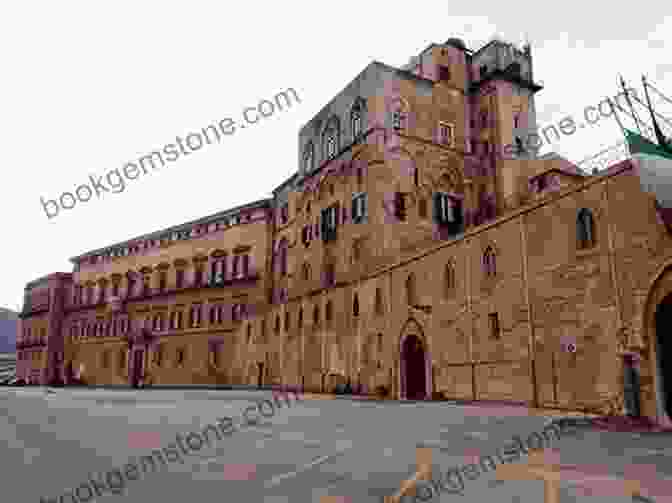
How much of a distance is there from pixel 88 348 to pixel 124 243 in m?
14.6

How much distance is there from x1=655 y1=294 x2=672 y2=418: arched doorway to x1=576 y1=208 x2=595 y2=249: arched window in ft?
9.83

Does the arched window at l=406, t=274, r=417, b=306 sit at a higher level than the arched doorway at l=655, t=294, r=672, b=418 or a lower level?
higher

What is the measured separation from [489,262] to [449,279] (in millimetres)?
2961

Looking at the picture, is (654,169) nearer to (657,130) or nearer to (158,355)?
(657,130)

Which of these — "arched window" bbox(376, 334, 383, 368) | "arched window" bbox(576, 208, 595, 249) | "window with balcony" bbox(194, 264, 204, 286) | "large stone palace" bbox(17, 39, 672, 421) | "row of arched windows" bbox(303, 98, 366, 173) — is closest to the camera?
"large stone palace" bbox(17, 39, 672, 421)

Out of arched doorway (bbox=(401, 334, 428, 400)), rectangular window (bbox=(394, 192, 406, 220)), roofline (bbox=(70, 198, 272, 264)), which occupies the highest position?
roofline (bbox=(70, 198, 272, 264))

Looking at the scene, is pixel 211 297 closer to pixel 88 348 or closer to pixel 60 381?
pixel 88 348

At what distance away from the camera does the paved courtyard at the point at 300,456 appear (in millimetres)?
6816

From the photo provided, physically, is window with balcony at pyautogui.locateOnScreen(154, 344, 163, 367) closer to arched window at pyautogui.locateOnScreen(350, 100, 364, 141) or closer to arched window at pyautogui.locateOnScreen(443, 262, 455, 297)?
arched window at pyautogui.locateOnScreen(350, 100, 364, 141)

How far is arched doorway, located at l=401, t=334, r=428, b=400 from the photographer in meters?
26.8

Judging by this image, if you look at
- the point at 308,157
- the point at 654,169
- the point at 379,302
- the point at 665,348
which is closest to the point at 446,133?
the point at 308,157

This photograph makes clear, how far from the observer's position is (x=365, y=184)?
35.5 m

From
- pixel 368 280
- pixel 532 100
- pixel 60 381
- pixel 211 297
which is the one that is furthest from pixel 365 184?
pixel 60 381

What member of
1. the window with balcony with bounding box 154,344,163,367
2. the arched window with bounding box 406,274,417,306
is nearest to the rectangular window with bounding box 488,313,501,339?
the arched window with bounding box 406,274,417,306
